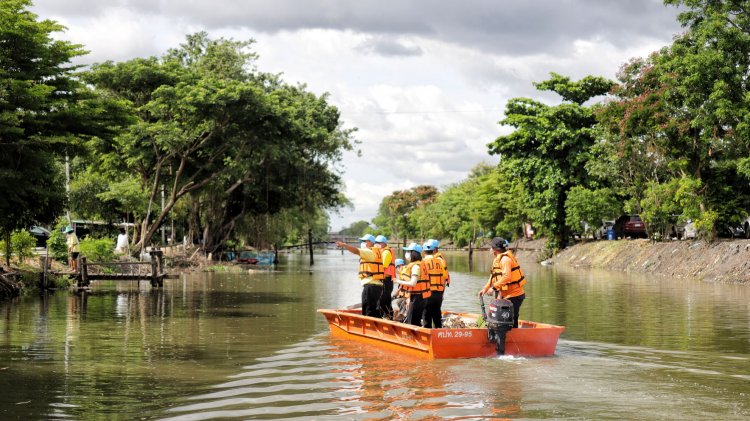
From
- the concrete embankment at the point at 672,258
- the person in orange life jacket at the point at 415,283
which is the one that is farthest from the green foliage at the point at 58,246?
the concrete embankment at the point at 672,258

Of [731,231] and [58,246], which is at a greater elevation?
[731,231]

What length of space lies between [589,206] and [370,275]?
132 ft

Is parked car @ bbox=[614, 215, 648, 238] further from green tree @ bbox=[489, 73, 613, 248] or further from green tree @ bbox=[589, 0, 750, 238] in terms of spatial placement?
green tree @ bbox=[589, 0, 750, 238]

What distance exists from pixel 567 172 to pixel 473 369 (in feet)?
157

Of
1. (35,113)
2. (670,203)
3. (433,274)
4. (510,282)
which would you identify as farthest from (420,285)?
(670,203)

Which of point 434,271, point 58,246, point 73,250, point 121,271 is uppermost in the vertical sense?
point 58,246

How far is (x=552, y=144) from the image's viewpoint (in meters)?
59.7

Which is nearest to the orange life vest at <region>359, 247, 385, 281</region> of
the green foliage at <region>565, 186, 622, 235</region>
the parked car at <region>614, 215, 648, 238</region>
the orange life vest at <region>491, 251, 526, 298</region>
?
the orange life vest at <region>491, 251, 526, 298</region>

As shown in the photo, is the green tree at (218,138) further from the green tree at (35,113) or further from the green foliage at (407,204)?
the green foliage at (407,204)

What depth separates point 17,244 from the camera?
31.3 m

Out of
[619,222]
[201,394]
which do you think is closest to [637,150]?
[619,222]

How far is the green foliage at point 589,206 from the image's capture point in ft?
187

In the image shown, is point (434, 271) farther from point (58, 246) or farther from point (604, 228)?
point (604, 228)

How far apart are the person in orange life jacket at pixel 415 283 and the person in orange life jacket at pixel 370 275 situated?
141 centimetres
